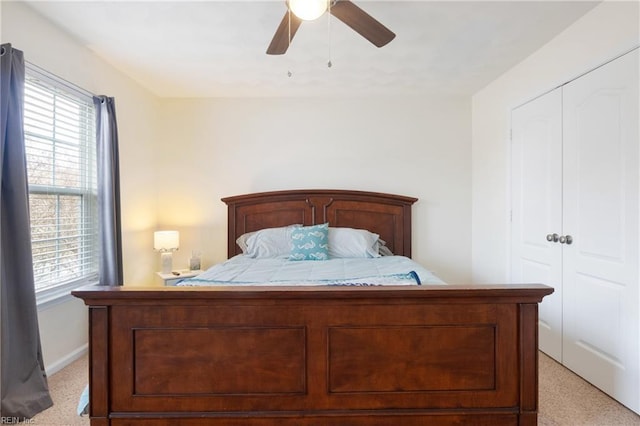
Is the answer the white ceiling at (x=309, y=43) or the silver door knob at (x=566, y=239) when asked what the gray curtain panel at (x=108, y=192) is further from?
the silver door knob at (x=566, y=239)

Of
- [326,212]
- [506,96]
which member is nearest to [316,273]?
[326,212]

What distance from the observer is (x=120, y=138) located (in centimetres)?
306

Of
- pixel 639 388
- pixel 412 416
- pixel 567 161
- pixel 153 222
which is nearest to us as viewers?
pixel 412 416

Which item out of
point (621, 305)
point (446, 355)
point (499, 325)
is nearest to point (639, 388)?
point (621, 305)

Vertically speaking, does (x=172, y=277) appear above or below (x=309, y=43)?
below

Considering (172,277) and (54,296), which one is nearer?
(54,296)

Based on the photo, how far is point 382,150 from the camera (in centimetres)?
374

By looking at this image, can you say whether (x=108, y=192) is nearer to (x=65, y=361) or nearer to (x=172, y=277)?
(x=172, y=277)

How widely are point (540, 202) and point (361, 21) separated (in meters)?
→ 2.10

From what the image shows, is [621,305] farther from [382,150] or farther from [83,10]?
[83,10]

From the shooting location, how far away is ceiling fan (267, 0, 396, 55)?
61.6 inches

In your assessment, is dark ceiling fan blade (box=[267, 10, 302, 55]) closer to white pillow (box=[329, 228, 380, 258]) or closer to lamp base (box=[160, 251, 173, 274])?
white pillow (box=[329, 228, 380, 258])

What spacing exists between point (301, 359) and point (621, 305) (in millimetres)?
2006

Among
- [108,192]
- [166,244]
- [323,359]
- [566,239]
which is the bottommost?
[323,359]
